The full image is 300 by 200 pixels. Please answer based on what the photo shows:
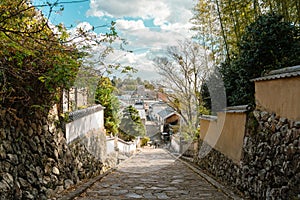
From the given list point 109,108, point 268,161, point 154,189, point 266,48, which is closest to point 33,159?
point 154,189

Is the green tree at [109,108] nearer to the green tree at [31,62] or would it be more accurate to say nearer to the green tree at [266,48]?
the green tree at [266,48]

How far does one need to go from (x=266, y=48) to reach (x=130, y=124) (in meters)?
14.2

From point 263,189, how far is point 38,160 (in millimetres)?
2770

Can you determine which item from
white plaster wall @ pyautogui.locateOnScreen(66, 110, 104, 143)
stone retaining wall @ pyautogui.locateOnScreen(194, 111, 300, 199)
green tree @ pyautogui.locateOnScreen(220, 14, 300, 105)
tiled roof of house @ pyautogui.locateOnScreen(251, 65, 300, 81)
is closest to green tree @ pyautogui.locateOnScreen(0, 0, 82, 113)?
white plaster wall @ pyautogui.locateOnScreen(66, 110, 104, 143)

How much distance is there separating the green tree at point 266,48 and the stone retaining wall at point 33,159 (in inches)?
124

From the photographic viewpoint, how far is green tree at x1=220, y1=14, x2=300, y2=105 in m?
4.88

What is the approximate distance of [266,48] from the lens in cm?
504

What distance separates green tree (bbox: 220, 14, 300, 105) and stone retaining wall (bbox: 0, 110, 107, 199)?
124 inches

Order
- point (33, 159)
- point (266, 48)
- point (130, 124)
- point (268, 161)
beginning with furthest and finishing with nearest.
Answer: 1. point (130, 124)
2. point (266, 48)
3. point (33, 159)
4. point (268, 161)

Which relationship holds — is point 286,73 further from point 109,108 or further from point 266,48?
point 109,108

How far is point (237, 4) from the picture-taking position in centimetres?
593

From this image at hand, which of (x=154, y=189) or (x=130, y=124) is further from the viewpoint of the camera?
(x=130, y=124)

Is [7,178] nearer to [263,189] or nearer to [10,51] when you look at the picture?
[10,51]

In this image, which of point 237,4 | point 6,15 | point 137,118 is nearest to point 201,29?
point 237,4
